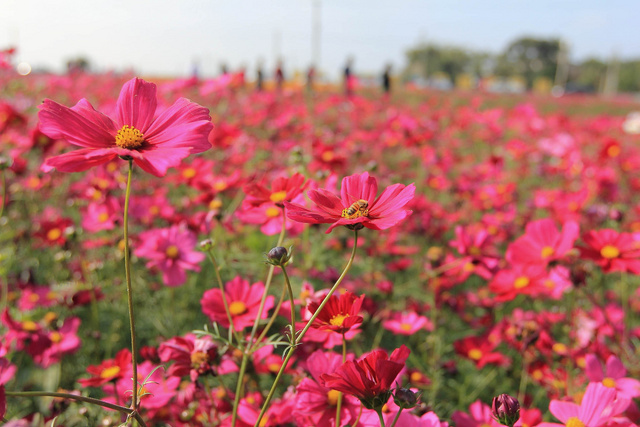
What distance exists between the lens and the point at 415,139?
2.31 metres

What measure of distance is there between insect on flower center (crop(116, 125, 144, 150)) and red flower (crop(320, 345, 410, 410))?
0.38 metres

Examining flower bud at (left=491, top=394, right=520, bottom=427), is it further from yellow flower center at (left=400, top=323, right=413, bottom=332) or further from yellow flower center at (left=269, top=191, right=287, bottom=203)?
yellow flower center at (left=400, top=323, right=413, bottom=332)

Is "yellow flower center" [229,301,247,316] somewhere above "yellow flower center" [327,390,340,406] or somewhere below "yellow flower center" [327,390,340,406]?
above

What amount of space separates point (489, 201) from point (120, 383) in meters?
2.00

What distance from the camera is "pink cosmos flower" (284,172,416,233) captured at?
0.54 meters

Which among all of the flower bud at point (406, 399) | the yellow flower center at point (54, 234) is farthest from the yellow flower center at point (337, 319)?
the yellow flower center at point (54, 234)

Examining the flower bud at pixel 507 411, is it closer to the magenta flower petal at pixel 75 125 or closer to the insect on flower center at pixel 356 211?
the insect on flower center at pixel 356 211

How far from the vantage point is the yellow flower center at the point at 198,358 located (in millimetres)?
742

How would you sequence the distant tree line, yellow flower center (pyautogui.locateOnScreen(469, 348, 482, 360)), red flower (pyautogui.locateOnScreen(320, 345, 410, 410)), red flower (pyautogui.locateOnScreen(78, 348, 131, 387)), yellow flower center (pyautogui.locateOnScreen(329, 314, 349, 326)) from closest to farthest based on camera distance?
red flower (pyautogui.locateOnScreen(320, 345, 410, 410)) < yellow flower center (pyautogui.locateOnScreen(329, 314, 349, 326)) < red flower (pyautogui.locateOnScreen(78, 348, 131, 387)) < yellow flower center (pyautogui.locateOnScreen(469, 348, 482, 360)) < the distant tree line

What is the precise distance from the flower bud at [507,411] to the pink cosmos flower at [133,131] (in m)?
0.48

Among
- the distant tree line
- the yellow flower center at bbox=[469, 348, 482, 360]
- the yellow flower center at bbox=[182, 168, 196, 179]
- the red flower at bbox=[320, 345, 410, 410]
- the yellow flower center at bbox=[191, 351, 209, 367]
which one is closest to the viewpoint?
the red flower at bbox=[320, 345, 410, 410]

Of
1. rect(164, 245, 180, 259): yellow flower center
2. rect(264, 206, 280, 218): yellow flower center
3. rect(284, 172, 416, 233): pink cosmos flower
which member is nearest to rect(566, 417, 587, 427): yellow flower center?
rect(284, 172, 416, 233): pink cosmos flower

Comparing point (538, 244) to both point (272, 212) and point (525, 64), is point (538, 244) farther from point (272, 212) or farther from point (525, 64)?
point (525, 64)

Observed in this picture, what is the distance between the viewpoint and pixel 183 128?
0.60 metres
